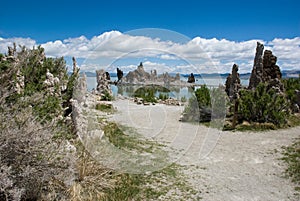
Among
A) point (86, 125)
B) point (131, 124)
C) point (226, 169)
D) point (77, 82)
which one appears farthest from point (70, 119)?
point (131, 124)

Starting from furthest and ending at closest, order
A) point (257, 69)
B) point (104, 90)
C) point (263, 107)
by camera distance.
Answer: point (104, 90)
point (257, 69)
point (263, 107)

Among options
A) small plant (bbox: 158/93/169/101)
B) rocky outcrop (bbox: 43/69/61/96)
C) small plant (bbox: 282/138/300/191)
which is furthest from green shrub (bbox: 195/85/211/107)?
rocky outcrop (bbox: 43/69/61/96)

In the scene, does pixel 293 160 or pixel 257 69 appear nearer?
pixel 293 160

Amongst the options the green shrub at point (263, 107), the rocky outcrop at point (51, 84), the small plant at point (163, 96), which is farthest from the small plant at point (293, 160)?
the small plant at point (163, 96)

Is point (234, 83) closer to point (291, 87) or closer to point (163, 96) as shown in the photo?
point (291, 87)

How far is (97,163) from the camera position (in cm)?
521

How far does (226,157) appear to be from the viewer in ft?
22.7

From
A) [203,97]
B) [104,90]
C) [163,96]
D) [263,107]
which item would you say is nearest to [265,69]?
[263,107]

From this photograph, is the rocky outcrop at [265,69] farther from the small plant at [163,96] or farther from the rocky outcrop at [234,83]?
the small plant at [163,96]

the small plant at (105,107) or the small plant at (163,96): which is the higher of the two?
the small plant at (163,96)

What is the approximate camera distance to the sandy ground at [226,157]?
4945 millimetres

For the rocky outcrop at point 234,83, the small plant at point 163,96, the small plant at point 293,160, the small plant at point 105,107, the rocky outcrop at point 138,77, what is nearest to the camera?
the small plant at point 293,160

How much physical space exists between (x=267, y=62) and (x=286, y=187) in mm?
9164

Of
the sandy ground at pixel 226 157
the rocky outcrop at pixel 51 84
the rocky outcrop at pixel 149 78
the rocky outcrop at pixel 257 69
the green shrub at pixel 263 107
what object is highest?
the rocky outcrop at pixel 257 69
